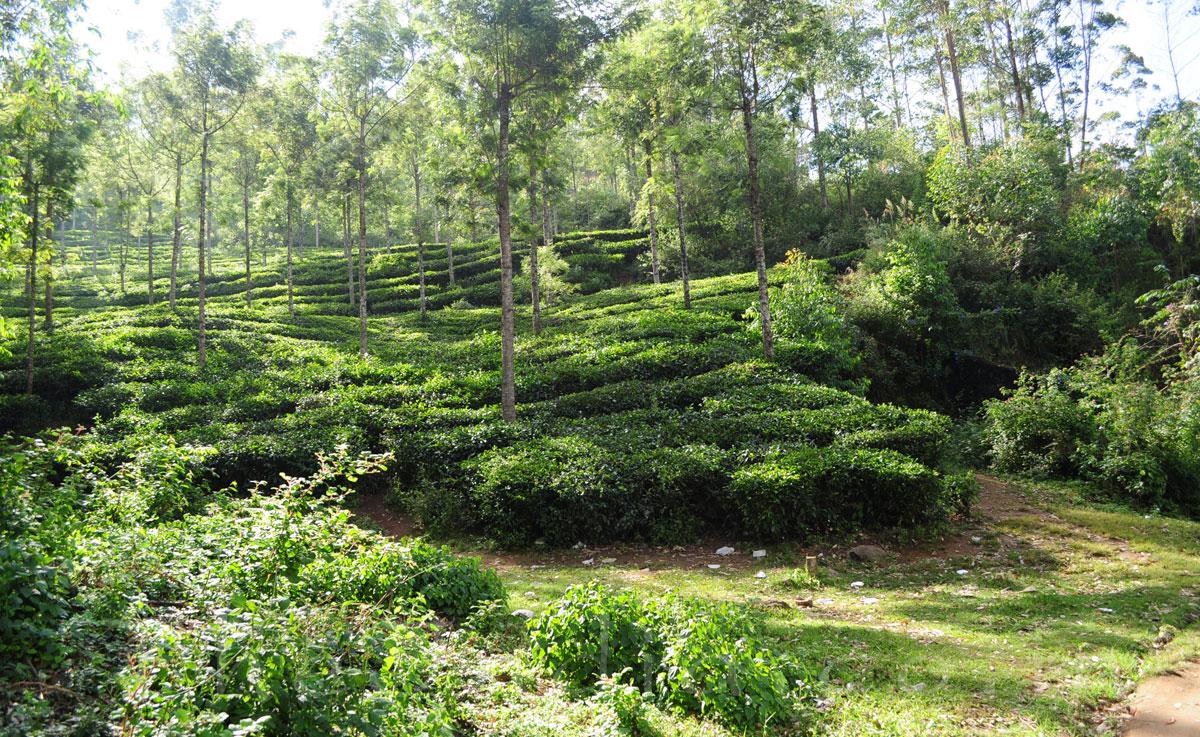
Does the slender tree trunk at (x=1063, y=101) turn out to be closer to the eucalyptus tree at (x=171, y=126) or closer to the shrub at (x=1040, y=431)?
the shrub at (x=1040, y=431)

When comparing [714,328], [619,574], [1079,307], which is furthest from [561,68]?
[1079,307]

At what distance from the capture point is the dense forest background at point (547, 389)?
404cm

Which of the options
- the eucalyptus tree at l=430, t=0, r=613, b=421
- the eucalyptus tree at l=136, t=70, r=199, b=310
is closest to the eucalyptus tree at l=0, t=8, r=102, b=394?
the eucalyptus tree at l=136, t=70, r=199, b=310

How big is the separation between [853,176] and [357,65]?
24203 mm

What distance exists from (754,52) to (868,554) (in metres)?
10.7

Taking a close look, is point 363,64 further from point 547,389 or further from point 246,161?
point 246,161

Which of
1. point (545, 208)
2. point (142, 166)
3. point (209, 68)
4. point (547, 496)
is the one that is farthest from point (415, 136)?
point (547, 496)

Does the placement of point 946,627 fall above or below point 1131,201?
below

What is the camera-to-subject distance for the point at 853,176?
32875 millimetres

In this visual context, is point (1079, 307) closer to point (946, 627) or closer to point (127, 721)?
point (946, 627)

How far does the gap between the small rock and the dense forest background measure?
1.34 ft

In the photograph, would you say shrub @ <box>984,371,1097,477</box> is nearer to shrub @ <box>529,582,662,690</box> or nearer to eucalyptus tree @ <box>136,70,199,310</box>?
shrub @ <box>529,582,662,690</box>

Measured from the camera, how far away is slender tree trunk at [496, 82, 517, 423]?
1188 centimetres

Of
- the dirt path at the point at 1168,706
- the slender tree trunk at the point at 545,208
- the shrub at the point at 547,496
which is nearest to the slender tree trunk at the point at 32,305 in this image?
the shrub at the point at 547,496
